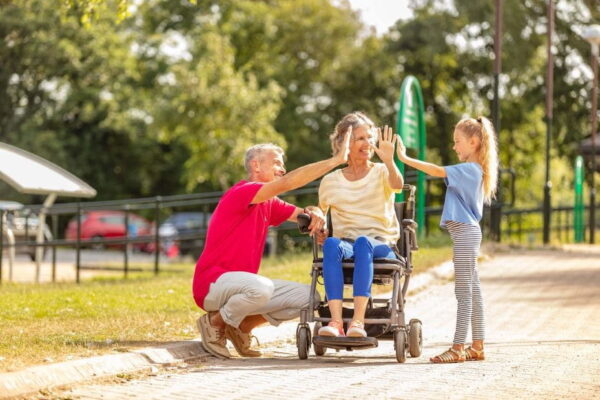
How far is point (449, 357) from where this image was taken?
284 inches

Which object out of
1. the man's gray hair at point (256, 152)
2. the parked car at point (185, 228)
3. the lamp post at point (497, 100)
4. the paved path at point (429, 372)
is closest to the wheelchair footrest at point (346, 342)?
the paved path at point (429, 372)

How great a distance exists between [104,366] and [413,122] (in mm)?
10791

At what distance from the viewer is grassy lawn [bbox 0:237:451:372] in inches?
269

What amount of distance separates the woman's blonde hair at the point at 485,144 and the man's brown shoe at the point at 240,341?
1.92 metres

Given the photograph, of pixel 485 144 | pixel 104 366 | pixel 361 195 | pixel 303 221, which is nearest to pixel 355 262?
pixel 303 221

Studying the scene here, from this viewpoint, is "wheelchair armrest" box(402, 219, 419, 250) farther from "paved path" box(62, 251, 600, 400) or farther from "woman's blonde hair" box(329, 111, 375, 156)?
"paved path" box(62, 251, 600, 400)

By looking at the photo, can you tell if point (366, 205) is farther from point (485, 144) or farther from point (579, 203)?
point (579, 203)

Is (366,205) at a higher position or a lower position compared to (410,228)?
higher

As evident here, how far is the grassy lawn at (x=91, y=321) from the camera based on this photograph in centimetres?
683

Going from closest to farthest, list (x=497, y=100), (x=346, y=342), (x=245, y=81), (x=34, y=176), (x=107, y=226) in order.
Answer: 1. (x=346, y=342)
2. (x=34, y=176)
3. (x=497, y=100)
4. (x=107, y=226)
5. (x=245, y=81)

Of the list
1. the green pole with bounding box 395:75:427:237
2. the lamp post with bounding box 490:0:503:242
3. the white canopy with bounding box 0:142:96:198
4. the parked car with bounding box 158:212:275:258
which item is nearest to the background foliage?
the parked car with bounding box 158:212:275:258

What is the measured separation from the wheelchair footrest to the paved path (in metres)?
Answer: 0.14

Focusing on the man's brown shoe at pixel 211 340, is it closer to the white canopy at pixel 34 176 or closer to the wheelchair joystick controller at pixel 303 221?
the wheelchair joystick controller at pixel 303 221

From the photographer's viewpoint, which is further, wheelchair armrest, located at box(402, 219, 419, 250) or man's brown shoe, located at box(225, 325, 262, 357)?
man's brown shoe, located at box(225, 325, 262, 357)
